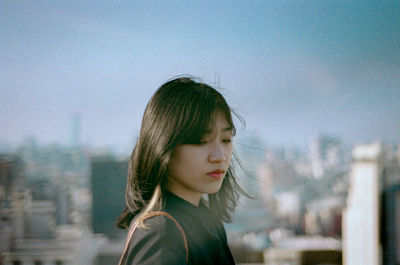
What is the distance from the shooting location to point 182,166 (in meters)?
0.41

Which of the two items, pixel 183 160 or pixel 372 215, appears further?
pixel 372 215

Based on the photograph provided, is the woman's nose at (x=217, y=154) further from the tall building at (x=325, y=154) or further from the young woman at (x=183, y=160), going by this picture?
the tall building at (x=325, y=154)

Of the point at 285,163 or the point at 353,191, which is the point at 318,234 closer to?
the point at 353,191

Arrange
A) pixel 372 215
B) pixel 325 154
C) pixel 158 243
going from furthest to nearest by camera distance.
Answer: pixel 372 215 < pixel 325 154 < pixel 158 243

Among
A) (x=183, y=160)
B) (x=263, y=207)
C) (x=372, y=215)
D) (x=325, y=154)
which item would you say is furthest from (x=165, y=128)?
(x=372, y=215)

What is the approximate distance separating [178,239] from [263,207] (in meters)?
3.43

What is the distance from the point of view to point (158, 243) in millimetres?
336

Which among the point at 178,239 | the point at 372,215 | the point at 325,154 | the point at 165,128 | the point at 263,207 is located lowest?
the point at 372,215

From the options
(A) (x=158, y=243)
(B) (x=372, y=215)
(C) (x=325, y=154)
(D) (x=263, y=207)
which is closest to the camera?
(A) (x=158, y=243)

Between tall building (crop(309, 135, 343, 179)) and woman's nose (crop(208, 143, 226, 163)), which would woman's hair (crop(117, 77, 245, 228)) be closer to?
woman's nose (crop(208, 143, 226, 163))

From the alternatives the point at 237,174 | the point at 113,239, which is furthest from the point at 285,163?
the point at 237,174

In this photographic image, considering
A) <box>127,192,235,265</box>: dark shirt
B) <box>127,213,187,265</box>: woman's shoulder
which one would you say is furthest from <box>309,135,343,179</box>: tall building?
<box>127,213,187,265</box>: woman's shoulder

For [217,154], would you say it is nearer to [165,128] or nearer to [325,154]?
[165,128]

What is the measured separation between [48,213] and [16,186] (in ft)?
1.58
